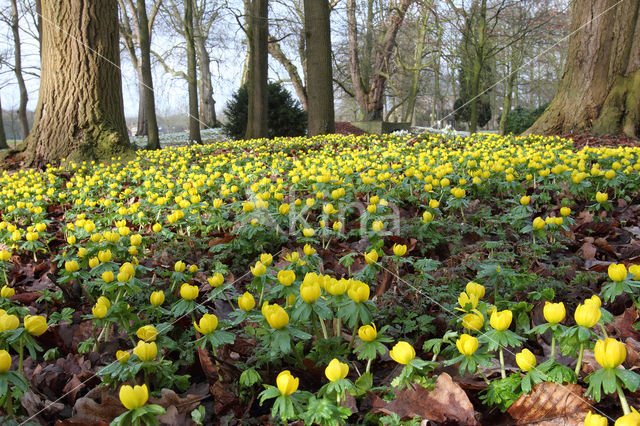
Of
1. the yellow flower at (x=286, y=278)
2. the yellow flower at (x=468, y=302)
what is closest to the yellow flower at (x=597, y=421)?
the yellow flower at (x=468, y=302)

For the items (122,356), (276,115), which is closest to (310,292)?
(122,356)

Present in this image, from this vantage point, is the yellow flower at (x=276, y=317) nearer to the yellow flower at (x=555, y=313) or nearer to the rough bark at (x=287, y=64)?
the yellow flower at (x=555, y=313)

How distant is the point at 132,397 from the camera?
3.46 ft

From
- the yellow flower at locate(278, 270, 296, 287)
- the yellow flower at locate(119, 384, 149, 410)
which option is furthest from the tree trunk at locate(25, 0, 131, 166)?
the yellow flower at locate(119, 384, 149, 410)

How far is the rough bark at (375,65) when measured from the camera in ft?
59.7

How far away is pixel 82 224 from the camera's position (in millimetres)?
2639

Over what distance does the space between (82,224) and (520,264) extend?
8.58 feet

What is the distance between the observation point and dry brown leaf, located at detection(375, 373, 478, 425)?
3.60 ft

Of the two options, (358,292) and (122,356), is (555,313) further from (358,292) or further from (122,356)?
(122,356)

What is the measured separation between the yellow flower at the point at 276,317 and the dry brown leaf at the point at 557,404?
0.69m

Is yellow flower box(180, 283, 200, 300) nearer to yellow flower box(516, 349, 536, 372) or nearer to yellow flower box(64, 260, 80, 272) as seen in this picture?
yellow flower box(64, 260, 80, 272)

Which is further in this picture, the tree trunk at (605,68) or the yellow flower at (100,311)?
the tree trunk at (605,68)

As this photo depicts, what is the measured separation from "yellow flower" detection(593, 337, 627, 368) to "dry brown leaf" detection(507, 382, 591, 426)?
128mm

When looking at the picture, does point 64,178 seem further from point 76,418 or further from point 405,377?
point 405,377
